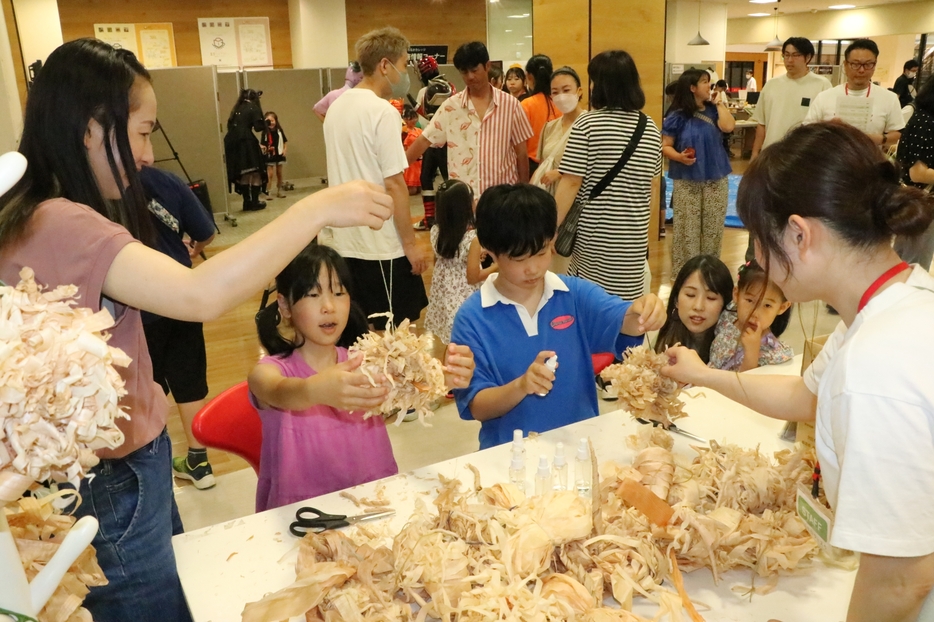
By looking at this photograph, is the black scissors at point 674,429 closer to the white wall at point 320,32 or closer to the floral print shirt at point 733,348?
the floral print shirt at point 733,348

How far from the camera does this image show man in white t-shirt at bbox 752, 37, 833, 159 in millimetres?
5531

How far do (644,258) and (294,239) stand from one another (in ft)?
9.02

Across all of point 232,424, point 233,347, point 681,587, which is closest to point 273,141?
point 233,347

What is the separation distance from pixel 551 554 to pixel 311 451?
0.87 m

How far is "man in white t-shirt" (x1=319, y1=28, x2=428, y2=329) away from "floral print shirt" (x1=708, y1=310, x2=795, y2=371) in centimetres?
142

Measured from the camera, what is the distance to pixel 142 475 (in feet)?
4.51

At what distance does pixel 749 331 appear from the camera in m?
2.48

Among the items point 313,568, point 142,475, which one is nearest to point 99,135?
point 142,475

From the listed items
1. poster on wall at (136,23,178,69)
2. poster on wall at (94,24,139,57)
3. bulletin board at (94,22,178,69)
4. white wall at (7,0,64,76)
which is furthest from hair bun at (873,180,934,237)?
poster on wall at (136,23,178,69)

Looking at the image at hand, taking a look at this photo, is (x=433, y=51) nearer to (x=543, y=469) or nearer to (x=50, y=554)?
(x=543, y=469)

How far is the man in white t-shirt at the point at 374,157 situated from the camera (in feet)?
10.9

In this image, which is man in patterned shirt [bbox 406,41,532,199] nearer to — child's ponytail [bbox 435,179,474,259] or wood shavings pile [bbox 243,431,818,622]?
child's ponytail [bbox 435,179,474,259]

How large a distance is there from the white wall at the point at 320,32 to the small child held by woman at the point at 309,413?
1009 cm

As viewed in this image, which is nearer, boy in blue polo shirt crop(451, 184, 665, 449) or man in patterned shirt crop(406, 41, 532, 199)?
boy in blue polo shirt crop(451, 184, 665, 449)
